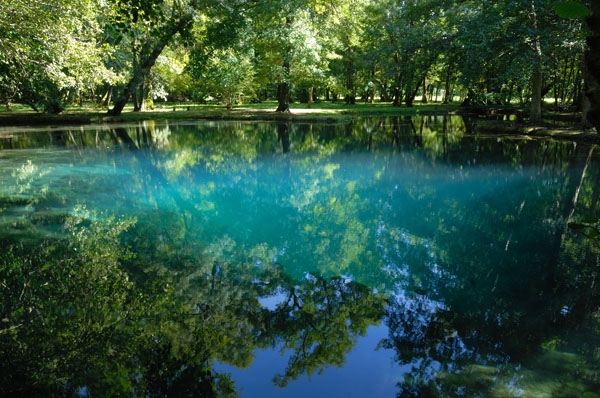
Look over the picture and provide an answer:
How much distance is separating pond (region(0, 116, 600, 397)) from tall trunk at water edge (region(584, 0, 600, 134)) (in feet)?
1.67

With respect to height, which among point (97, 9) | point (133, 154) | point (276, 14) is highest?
point (276, 14)

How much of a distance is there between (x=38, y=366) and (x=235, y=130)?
76.7 feet

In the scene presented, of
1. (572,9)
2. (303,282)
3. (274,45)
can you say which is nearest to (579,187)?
(303,282)

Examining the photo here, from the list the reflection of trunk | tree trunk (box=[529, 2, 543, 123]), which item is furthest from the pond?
tree trunk (box=[529, 2, 543, 123])

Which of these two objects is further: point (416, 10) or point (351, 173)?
point (416, 10)

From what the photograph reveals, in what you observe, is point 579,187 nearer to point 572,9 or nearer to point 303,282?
point 303,282

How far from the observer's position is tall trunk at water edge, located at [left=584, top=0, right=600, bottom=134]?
1576mm

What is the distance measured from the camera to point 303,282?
6.70 meters

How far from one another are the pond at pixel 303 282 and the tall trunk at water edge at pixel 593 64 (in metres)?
0.51

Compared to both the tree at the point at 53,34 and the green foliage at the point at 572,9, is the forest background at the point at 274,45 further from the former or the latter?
the green foliage at the point at 572,9

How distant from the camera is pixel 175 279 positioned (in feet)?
22.1

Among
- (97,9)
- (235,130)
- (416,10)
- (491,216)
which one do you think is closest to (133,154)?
(97,9)

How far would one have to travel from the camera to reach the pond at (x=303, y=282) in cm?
433

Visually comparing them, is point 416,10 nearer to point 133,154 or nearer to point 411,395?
point 133,154
